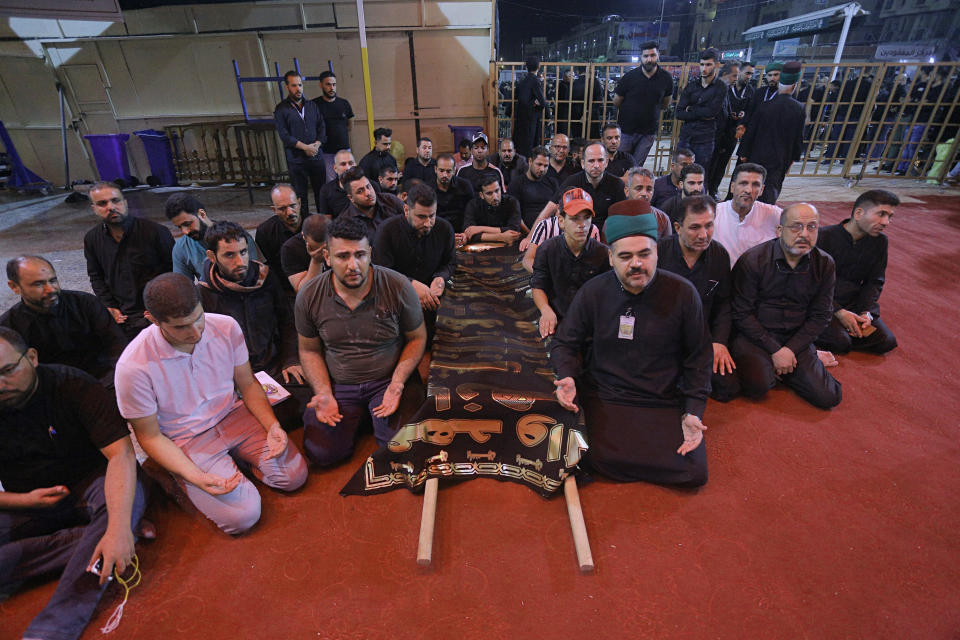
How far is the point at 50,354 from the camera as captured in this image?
274cm

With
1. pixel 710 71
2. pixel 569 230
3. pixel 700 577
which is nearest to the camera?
pixel 700 577

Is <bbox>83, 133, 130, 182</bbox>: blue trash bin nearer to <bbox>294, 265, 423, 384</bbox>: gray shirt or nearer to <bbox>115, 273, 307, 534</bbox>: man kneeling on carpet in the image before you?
<bbox>294, 265, 423, 384</bbox>: gray shirt

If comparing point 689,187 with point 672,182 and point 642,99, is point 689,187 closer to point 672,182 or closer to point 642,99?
point 672,182

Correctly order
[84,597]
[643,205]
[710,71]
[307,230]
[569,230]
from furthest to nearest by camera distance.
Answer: [710,71]
[307,230]
[569,230]
[643,205]
[84,597]

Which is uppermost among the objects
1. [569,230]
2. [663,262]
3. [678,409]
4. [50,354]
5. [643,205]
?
[643,205]

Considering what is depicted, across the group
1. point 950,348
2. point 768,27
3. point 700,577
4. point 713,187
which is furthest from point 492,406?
point 768,27

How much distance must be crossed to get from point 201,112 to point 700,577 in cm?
1145

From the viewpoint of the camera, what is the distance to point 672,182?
4.95 m

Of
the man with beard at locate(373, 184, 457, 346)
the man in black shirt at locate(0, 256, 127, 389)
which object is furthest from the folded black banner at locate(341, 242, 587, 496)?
the man in black shirt at locate(0, 256, 127, 389)

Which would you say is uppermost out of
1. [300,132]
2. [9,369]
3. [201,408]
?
[300,132]

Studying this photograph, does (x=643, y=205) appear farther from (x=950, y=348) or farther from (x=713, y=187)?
(x=713, y=187)

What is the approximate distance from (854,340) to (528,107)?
599 cm

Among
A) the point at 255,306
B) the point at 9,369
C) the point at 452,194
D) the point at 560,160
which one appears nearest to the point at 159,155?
the point at 452,194

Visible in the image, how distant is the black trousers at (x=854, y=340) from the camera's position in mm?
3576
